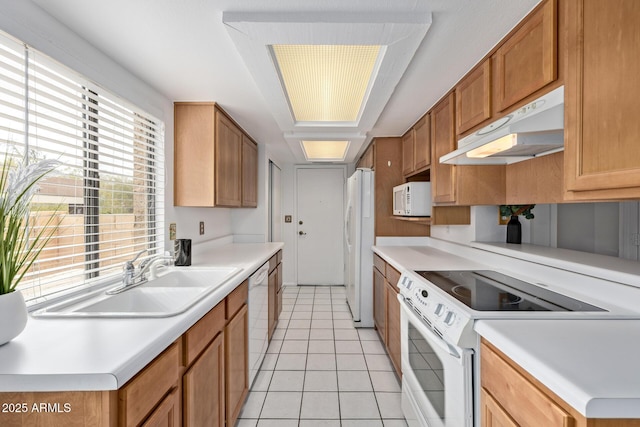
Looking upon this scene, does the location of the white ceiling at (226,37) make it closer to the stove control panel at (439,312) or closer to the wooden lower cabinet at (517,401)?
the stove control panel at (439,312)

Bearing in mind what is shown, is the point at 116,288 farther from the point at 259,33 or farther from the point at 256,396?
the point at 259,33

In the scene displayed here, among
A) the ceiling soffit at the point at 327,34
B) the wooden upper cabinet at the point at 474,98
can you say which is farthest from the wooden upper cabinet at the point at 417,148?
the ceiling soffit at the point at 327,34

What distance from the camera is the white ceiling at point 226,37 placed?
123 cm

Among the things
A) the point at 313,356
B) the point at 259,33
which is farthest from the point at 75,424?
the point at 313,356

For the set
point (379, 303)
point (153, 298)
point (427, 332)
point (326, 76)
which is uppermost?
point (326, 76)

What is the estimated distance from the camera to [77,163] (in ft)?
4.90

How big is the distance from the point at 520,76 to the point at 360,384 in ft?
7.05

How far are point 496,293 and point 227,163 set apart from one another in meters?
2.17

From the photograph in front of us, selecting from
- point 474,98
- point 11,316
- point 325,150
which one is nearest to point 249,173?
point 325,150

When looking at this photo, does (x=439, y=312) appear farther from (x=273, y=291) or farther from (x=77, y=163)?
(x=273, y=291)

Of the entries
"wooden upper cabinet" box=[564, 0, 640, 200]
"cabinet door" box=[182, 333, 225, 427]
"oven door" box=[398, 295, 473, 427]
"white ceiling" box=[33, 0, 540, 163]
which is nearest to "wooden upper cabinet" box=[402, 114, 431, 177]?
"white ceiling" box=[33, 0, 540, 163]

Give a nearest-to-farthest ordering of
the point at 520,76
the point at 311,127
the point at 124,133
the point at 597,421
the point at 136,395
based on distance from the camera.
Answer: the point at 597,421 < the point at 136,395 < the point at 520,76 < the point at 124,133 < the point at 311,127

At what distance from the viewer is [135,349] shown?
876mm

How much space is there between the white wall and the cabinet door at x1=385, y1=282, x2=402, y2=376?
172 cm
